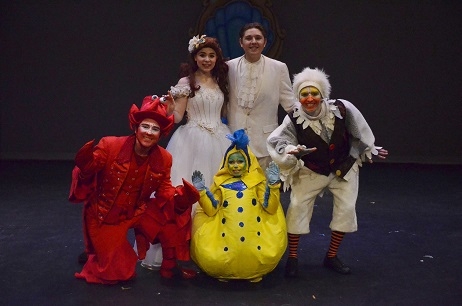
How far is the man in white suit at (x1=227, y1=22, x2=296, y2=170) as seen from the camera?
165 inches

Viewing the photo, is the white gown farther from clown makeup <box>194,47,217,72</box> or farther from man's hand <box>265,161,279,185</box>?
man's hand <box>265,161,279,185</box>

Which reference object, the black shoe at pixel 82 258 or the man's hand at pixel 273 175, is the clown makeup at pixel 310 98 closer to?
the man's hand at pixel 273 175

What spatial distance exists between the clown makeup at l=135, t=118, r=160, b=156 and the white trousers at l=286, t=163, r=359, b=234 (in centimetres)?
97

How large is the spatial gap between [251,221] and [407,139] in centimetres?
460

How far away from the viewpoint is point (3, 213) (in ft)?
17.4

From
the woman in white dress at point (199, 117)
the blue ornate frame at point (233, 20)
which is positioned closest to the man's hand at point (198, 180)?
the woman in white dress at point (199, 117)

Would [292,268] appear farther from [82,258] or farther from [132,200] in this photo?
[82,258]

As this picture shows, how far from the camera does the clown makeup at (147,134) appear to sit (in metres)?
3.53

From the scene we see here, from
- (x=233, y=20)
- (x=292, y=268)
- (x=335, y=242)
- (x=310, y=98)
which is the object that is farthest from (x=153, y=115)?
(x=233, y=20)

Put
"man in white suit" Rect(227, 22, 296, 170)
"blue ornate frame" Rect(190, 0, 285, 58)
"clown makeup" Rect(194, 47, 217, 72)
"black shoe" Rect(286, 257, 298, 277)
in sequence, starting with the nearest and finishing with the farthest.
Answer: "black shoe" Rect(286, 257, 298, 277)
"clown makeup" Rect(194, 47, 217, 72)
"man in white suit" Rect(227, 22, 296, 170)
"blue ornate frame" Rect(190, 0, 285, 58)

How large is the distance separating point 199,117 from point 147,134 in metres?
0.68

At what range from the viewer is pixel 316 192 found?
12.8 feet

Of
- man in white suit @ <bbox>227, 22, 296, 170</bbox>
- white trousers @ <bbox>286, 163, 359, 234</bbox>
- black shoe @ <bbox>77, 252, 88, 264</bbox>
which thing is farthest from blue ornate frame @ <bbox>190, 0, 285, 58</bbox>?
black shoe @ <bbox>77, 252, 88, 264</bbox>

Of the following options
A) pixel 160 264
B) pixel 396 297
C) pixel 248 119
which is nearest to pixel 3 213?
pixel 160 264
